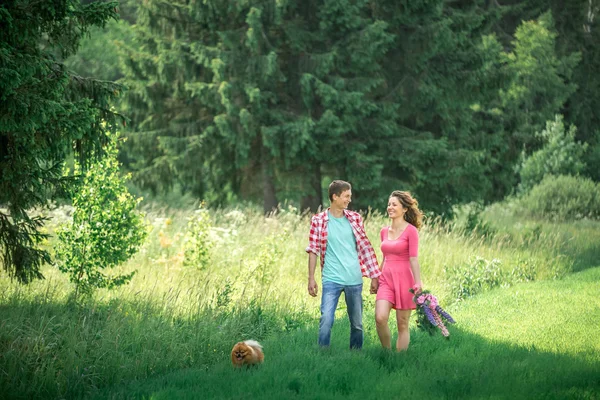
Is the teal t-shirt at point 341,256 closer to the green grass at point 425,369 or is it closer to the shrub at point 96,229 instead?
the green grass at point 425,369

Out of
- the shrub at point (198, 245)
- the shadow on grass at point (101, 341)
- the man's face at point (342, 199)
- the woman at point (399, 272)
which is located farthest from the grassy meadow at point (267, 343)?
the man's face at point (342, 199)

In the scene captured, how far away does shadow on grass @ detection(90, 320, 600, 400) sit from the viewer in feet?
20.0

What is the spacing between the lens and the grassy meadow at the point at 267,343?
6320mm

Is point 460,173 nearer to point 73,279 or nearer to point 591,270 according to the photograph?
point 591,270

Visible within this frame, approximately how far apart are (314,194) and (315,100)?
2406 mm

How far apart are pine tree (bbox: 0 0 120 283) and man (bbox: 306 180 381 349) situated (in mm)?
2433

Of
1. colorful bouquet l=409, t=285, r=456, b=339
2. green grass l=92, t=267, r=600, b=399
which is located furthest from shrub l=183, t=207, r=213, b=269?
colorful bouquet l=409, t=285, r=456, b=339

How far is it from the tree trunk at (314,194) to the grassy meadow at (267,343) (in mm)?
7128

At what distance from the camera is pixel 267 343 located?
26.2ft

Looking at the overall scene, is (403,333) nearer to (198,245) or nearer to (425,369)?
(425,369)


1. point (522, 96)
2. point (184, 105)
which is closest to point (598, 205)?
point (522, 96)

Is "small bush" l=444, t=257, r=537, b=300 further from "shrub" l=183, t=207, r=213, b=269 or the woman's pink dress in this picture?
the woman's pink dress

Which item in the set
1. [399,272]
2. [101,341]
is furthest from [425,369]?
[101,341]

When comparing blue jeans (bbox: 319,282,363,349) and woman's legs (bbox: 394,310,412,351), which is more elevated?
blue jeans (bbox: 319,282,363,349)
